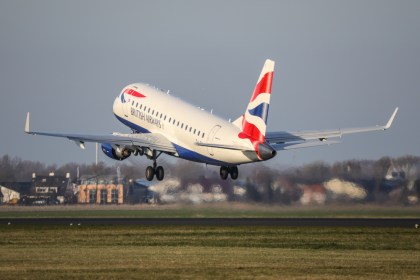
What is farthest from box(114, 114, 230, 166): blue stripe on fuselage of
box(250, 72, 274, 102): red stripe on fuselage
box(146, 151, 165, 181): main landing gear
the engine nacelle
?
box(250, 72, 274, 102): red stripe on fuselage

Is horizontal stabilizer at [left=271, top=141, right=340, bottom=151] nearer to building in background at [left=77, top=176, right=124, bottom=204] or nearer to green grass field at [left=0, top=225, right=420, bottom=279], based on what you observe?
green grass field at [left=0, top=225, right=420, bottom=279]

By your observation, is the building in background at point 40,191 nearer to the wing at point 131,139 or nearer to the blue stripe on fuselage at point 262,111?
the wing at point 131,139

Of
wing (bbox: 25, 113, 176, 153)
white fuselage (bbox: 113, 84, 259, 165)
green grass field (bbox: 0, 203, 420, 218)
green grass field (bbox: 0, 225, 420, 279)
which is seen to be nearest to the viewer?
green grass field (bbox: 0, 225, 420, 279)

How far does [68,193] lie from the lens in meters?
118

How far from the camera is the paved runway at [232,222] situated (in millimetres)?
85375

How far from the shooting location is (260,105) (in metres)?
78.1

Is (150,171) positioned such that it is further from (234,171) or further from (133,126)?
(234,171)

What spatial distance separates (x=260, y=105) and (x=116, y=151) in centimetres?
1693

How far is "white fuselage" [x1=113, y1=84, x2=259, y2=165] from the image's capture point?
8150 centimetres

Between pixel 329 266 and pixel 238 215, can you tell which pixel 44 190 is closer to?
pixel 238 215

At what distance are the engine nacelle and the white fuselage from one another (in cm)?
282

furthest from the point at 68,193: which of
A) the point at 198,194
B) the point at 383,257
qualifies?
the point at 383,257

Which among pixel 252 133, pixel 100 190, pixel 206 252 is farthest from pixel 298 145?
pixel 100 190

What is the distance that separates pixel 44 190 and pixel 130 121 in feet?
83.8
